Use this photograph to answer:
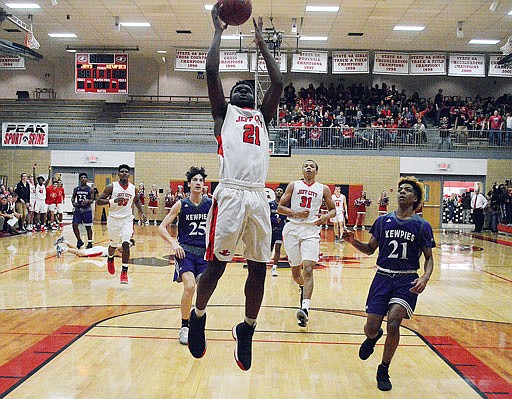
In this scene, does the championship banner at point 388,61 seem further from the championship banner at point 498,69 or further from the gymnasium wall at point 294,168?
the gymnasium wall at point 294,168

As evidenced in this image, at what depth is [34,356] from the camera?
17.1ft

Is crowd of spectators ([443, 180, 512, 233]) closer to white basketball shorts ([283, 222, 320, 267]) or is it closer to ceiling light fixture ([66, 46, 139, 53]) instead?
ceiling light fixture ([66, 46, 139, 53])

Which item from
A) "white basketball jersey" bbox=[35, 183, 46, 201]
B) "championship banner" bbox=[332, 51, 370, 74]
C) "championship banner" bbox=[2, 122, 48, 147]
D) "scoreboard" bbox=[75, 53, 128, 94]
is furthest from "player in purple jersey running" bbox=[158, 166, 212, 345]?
"championship banner" bbox=[2, 122, 48, 147]

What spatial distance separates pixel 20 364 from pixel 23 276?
5412mm

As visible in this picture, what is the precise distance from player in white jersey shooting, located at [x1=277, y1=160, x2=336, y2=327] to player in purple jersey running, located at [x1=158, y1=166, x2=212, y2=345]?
1228 mm

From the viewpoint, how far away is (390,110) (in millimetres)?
24922

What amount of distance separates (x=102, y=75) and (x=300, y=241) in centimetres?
1681

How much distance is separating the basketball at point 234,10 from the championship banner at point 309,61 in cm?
1744

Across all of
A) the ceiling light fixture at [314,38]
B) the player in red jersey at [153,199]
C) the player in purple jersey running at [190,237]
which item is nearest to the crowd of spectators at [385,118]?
the ceiling light fixture at [314,38]

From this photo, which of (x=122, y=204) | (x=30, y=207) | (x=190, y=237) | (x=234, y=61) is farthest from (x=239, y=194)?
(x=30, y=207)

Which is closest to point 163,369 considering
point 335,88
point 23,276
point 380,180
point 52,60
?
point 23,276

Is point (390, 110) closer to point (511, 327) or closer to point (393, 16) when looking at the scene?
point (393, 16)

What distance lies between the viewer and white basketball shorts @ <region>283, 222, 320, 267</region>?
729 cm

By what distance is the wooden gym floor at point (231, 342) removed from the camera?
457cm
